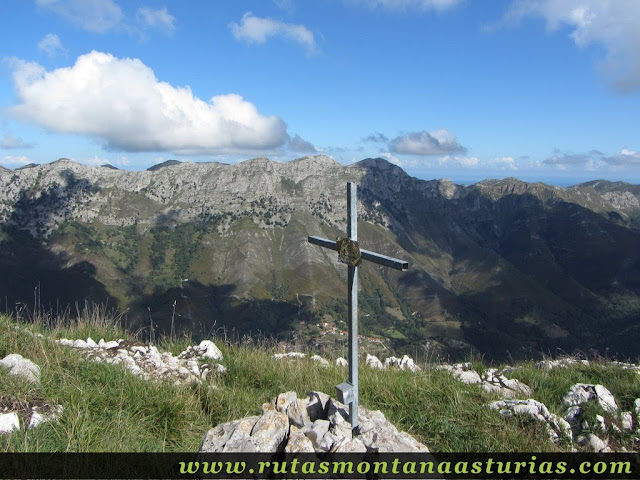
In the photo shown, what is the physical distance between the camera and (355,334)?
219 inches

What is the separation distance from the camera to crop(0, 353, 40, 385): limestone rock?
5508 mm

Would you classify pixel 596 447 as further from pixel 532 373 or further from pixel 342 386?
pixel 342 386

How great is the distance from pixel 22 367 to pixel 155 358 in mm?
2584

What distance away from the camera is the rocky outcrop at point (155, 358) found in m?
7.20

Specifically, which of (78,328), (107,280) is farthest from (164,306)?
(78,328)

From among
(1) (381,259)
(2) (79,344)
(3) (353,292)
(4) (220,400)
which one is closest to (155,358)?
(2) (79,344)

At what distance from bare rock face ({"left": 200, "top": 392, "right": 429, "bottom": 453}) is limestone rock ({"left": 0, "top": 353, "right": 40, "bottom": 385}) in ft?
10.0

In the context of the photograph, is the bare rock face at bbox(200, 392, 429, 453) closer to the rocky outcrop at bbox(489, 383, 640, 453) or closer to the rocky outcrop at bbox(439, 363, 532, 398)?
the rocky outcrop at bbox(489, 383, 640, 453)

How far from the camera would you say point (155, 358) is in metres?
8.07

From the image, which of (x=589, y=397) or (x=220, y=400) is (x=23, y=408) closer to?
(x=220, y=400)

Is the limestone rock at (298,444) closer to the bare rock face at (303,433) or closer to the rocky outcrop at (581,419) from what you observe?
the bare rock face at (303,433)

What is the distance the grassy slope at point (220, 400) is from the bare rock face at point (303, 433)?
79 centimetres

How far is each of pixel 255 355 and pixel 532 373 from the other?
5.86 metres

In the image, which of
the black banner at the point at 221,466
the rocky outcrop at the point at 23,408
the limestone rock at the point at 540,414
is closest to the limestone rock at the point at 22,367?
the rocky outcrop at the point at 23,408
